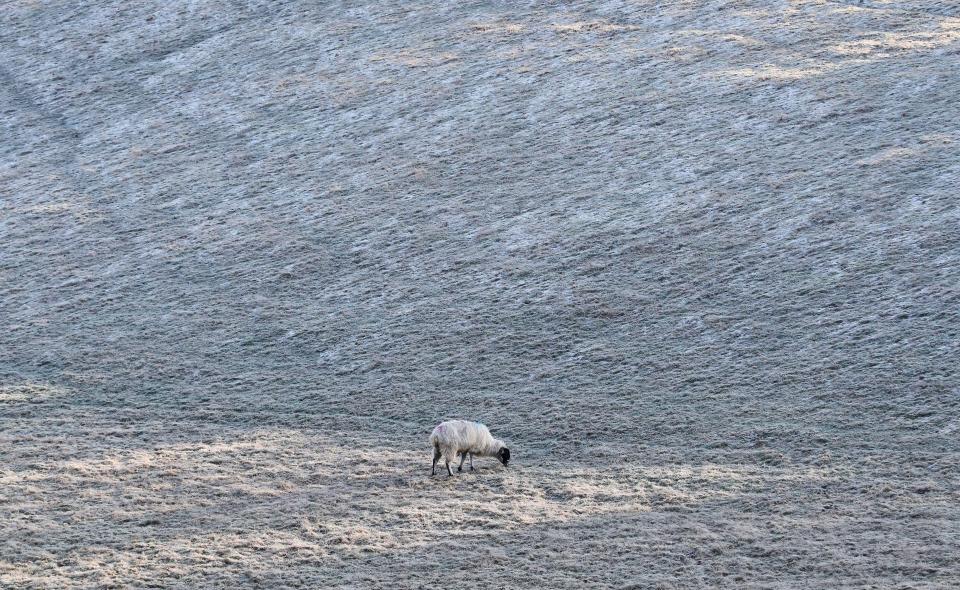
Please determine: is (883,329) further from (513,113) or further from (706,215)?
(513,113)

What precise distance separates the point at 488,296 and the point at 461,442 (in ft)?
22.2

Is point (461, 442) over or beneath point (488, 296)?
over

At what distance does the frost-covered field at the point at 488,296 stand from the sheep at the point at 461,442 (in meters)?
0.33

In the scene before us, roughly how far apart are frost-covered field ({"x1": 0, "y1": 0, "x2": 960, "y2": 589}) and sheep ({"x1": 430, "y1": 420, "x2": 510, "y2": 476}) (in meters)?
0.33

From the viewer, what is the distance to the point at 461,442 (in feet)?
47.1

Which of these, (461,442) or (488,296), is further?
(488,296)

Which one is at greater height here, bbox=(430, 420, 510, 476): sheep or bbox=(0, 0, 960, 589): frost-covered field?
bbox=(430, 420, 510, 476): sheep

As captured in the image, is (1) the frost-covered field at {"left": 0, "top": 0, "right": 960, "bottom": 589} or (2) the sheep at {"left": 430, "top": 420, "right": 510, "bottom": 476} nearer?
(1) the frost-covered field at {"left": 0, "top": 0, "right": 960, "bottom": 589}

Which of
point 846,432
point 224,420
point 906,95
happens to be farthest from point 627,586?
point 906,95

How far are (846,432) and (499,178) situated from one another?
12.1 meters

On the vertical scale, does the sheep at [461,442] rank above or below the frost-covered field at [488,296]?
above

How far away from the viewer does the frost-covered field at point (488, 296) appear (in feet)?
41.9

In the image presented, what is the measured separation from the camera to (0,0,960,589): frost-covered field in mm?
12773

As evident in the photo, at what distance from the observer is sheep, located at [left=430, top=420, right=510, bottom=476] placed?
1426 cm
